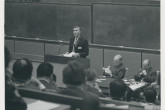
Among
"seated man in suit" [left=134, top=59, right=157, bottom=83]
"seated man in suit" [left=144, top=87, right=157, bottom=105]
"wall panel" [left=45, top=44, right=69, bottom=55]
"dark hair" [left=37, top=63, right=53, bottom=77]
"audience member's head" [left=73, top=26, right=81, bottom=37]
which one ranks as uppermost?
"audience member's head" [left=73, top=26, right=81, bottom=37]

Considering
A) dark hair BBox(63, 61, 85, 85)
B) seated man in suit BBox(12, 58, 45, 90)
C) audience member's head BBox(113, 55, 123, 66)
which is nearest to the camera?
dark hair BBox(63, 61, 85, 85)

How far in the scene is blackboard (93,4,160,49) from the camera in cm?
569

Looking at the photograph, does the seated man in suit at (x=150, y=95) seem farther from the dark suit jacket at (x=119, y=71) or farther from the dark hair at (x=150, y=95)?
the dark suit jacket at (x=119, y=71)

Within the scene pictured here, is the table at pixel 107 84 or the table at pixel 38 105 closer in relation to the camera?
the table at pixel 38 105

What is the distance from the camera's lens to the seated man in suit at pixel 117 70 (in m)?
4.23

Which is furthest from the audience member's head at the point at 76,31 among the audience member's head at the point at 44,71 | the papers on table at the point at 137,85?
the audience member's head at the point at 44,71

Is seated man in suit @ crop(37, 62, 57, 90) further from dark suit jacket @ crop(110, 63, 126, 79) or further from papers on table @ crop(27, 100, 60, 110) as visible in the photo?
dark suit jacket @ crop(110, 63, 126, 79)

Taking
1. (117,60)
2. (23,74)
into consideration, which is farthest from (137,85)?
(23,74)

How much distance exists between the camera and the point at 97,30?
6.18 meters

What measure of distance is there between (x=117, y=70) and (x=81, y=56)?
1.49 ft

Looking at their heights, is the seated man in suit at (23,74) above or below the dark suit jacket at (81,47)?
below

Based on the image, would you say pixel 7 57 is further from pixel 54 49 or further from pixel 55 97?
pixel 55 97

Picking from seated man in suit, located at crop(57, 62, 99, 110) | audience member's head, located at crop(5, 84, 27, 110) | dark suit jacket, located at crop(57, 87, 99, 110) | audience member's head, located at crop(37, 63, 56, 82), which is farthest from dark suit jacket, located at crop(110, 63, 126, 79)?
dark suit jacket, located at crop(57, 87, 99, 110)
